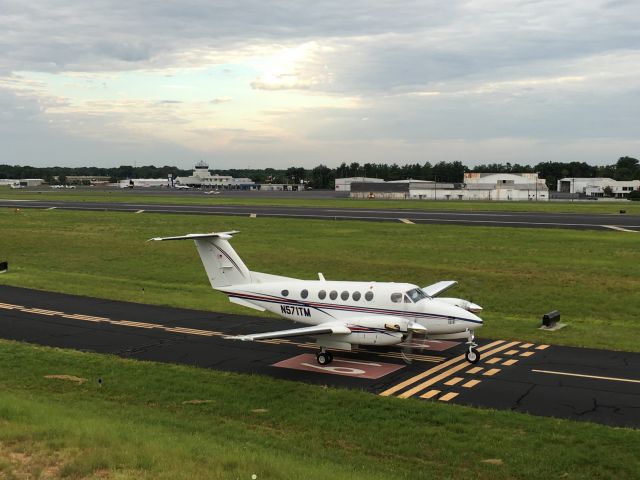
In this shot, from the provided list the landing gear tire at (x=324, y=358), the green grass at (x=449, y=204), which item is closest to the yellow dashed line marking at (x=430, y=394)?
the landing gear tire at (x=324, y=358)

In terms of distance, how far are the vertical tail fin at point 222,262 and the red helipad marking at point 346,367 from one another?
504 centimetres

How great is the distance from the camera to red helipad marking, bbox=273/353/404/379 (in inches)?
875

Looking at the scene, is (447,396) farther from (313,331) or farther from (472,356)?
(313,331)

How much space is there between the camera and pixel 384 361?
77.7 feet

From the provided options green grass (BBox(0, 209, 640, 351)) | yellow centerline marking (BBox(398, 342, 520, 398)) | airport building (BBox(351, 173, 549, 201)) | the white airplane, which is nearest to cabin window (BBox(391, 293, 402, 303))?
the white airplane

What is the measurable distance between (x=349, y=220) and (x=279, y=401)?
191 ft

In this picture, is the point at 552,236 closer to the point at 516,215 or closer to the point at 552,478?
the point at 516,215

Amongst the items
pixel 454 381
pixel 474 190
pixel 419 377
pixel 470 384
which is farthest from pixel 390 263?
pixel 474 190

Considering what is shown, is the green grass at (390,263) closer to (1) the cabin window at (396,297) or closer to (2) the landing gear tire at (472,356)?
(2) the landing gear tire at (472,356)

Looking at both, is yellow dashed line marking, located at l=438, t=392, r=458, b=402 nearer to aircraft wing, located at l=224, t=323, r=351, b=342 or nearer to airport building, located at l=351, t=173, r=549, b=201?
aircraft wing, located at l=224, t=323, r=351, b=342

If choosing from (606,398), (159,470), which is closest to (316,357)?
(606,398)

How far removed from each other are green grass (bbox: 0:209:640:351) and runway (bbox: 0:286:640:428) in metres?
3.24

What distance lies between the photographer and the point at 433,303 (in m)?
23.2

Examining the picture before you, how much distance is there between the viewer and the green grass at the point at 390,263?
34281mm
